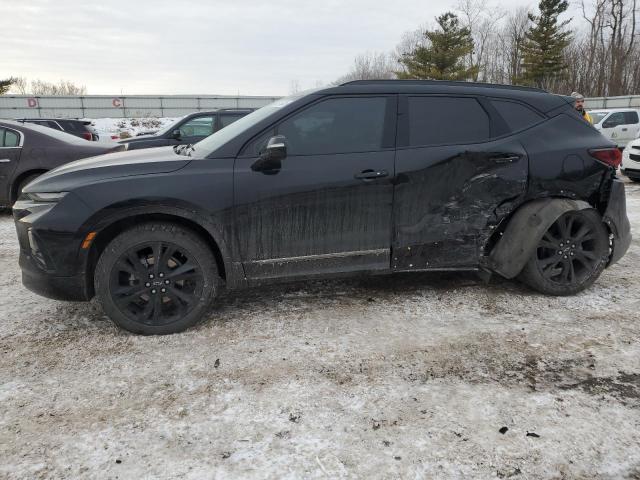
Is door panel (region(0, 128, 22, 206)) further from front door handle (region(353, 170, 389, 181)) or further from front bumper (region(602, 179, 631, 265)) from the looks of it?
front bumper (region(602, 179, 631, 265))

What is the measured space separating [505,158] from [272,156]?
1.85 m

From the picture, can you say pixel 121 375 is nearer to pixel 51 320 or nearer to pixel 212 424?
pixel 212 424

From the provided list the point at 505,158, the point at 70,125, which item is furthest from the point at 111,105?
the point at 505,158

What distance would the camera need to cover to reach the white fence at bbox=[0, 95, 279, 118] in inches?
1388

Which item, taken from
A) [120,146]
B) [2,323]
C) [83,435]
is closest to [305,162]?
[83,435]

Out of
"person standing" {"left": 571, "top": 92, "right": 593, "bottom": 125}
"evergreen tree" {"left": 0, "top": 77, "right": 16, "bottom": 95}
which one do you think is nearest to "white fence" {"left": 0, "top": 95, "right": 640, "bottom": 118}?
"evergreen tree" {"left": 0, "top": 77, "right": 16, "bottom": 95}

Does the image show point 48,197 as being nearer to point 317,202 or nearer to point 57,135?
point 317,202

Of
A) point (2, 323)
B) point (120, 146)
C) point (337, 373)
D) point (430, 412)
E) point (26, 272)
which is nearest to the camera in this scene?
point (430, 412)

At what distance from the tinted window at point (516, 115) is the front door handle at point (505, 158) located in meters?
0.25

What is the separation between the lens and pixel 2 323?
11.3 ft

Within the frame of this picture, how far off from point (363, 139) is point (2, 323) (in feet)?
10.0

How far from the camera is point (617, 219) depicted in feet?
12.7

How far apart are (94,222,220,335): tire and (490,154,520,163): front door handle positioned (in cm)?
230

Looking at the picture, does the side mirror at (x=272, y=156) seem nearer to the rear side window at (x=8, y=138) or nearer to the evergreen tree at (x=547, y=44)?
the rear side window at (x=8, y=138)
